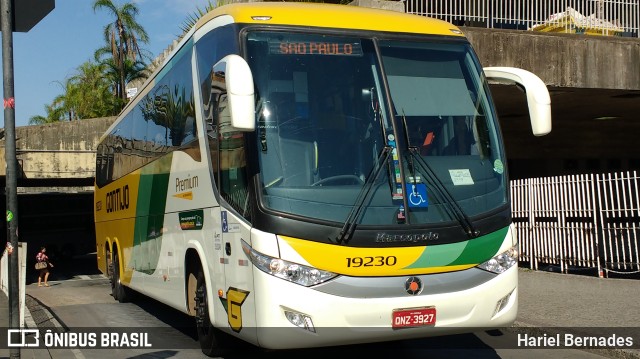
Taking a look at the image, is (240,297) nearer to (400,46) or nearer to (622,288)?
(400,46)

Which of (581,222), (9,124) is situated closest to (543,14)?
(581,222)

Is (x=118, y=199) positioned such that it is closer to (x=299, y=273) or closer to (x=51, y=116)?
(x=299, y=273)

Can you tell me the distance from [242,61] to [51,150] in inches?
939

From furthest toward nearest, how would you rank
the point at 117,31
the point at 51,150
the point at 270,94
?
the point at 117,31 < the point at 51,150 < the point at 270,94

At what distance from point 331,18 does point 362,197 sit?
1.95 metres

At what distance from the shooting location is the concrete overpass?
645 inches

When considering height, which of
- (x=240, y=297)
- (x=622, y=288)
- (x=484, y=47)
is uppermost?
(x=484, y=47)

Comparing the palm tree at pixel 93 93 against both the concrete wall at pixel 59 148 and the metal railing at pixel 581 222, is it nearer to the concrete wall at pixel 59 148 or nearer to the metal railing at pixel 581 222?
the concrete wall at pixel 59 148

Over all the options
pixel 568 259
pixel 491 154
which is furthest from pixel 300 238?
pixel 568 259

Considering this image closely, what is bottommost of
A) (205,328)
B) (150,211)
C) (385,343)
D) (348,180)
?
(385,343)

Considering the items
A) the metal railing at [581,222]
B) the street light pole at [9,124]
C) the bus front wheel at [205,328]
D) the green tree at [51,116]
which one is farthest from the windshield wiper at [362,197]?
the green tree at [51,116]

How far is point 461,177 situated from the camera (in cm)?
675

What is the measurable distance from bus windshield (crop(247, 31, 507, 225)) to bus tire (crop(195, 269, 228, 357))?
2.09m

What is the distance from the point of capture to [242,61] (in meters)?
6.21
